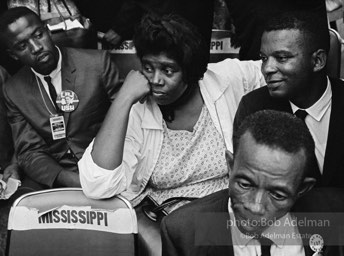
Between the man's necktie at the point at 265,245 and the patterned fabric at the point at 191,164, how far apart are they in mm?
580

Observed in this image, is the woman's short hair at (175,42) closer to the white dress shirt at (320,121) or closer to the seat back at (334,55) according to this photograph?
the white dress shirt at (320,121)

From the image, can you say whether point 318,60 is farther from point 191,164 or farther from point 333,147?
point 191,164

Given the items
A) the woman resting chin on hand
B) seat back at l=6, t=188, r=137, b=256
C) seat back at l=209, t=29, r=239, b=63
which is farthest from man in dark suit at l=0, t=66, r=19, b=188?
seat back at l=209, t=29, r=239, b=63

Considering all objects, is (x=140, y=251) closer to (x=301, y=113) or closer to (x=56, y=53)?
(x=301, y=113)

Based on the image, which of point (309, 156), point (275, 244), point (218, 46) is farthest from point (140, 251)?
point (218, 46)

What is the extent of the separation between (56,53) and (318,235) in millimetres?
1505

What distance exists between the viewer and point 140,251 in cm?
201

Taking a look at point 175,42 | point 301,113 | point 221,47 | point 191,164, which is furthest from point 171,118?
point 221,47

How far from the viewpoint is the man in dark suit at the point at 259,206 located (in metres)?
1.55

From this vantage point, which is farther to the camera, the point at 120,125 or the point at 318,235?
the point at 120,125

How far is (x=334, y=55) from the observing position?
2.43 meters

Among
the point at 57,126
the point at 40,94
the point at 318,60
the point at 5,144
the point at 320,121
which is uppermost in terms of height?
the point at 318,60

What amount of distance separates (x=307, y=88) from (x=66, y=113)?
111 cm

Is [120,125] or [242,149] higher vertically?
[242,149]
